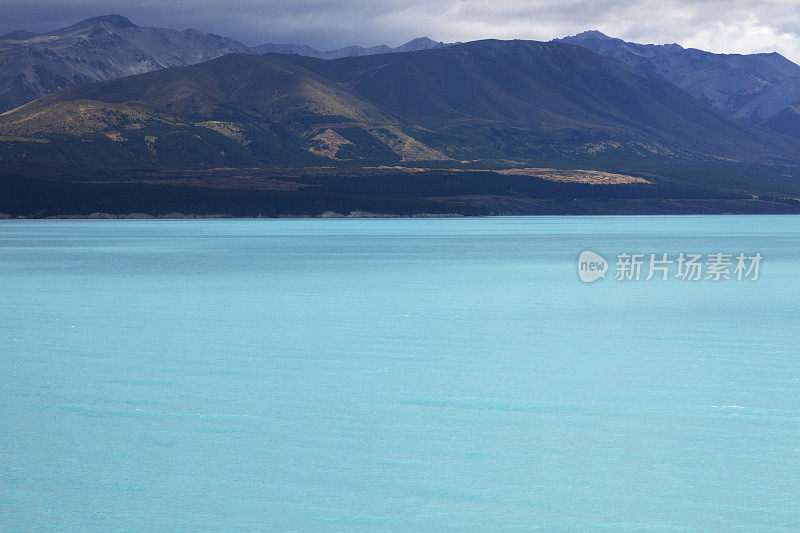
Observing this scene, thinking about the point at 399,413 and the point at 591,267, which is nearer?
the point at 399,413

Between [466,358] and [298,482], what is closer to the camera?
[298,482]

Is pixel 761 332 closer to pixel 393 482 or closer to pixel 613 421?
pixel 613 421

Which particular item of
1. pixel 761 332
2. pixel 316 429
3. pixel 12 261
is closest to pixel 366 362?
pixel 316 429

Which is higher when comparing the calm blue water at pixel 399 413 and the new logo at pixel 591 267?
the new logo at pixel 591 267

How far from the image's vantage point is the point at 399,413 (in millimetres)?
19031

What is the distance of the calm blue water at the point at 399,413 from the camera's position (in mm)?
13641

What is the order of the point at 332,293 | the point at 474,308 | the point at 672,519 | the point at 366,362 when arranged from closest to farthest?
Result: 1. the point at 672,519
2. the point at 366,362
3. the point at 474,308
4. the point at 332,293

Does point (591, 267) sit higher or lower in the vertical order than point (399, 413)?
higher

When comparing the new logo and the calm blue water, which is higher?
the new logo

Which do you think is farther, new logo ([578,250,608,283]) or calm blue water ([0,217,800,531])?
new logo ([578,250,608,283])

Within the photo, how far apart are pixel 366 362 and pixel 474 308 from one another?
509 inches

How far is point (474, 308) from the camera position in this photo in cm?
3719

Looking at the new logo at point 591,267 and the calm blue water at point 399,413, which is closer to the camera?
the calm blue water at point 399,413

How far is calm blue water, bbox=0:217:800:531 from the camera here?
44.8 feet
